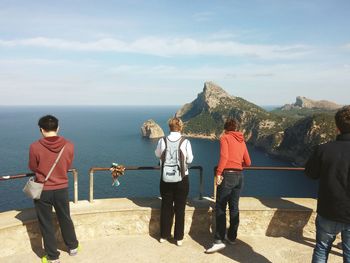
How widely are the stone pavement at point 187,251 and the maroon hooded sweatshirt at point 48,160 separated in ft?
4.76

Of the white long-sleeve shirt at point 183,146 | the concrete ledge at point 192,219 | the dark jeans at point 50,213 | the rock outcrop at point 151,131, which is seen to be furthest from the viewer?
the rock outcrop at point 151,131

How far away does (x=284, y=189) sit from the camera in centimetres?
7881

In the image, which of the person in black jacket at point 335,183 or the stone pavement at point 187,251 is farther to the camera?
the stone pavement at point 187,251

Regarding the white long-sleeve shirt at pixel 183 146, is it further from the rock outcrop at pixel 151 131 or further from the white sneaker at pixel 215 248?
the rock outcrop at pixel 151 131

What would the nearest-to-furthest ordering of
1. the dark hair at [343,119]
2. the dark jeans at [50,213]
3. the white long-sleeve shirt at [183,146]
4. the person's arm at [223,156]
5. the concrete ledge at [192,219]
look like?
1. the dark hair at [343,119]
2. the dark jeans at [50,213]
3. the person's arm at [223,156]
4. the white long-sleeve shirt at [183,146]
5. the concrete ledge at [192,219]

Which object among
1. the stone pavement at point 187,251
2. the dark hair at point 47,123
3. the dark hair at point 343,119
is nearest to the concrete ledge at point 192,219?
the stone pavement at point 187,251

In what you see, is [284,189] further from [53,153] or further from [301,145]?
[53,153]

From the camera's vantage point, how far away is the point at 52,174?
15.8 feet

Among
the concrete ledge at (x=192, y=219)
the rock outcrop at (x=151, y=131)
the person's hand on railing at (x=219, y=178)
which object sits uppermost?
the person's hand on railing at (x=219, y=178)

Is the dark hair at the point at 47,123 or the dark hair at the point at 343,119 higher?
the dark hair at the point at 343,119

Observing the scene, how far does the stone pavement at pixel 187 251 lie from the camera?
17.9ft

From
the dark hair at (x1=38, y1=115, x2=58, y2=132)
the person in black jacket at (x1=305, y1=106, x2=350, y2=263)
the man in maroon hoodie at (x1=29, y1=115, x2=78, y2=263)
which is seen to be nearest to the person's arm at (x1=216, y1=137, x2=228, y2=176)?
the person in black jacket at (x1=305, y1=106, x2=350, y2=263)

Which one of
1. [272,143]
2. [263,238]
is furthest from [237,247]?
[272,143]

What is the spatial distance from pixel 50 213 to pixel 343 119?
427 cm
